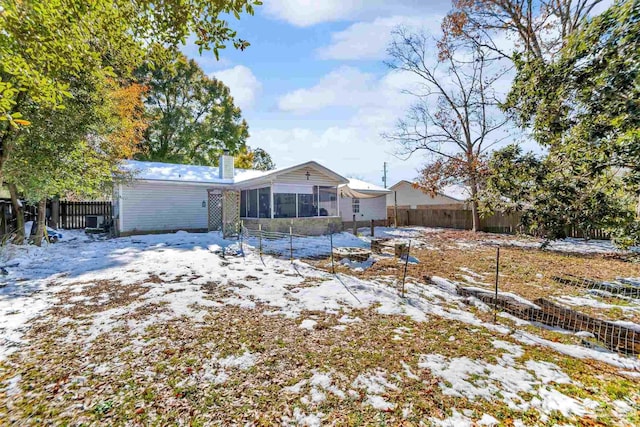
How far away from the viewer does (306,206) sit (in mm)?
14484

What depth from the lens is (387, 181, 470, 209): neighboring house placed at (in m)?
22.8

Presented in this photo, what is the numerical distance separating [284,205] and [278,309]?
9338 millimetres

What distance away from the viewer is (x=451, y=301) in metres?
5.23

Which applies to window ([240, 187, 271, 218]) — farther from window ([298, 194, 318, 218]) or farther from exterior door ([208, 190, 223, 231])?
window ([298, 194, 318, 218])

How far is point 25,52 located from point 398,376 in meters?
4.73

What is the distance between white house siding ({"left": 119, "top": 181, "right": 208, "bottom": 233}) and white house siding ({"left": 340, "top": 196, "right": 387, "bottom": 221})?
9223mm

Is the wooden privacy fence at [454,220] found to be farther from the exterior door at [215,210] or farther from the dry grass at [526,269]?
the exterior door at [215,210]

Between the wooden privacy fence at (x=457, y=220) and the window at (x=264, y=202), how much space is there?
1103cm

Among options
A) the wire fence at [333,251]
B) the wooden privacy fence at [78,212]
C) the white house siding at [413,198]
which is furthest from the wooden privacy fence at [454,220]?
the wooden privacy fence at [78,212]

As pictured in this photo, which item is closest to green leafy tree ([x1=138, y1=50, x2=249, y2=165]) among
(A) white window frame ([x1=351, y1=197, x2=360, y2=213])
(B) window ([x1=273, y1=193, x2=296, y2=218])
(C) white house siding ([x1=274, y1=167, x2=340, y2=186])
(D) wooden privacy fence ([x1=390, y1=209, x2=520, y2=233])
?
(A) white window frame ([x1=351, y1=197, x2=360, y2=213])

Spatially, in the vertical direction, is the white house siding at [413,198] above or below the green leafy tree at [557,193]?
above

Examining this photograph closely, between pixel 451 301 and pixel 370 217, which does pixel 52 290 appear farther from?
pixel 370 217

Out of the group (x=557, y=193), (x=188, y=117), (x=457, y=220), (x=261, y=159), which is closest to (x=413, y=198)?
(x=457, y=220)

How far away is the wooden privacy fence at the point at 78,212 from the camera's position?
15617 millimetres
